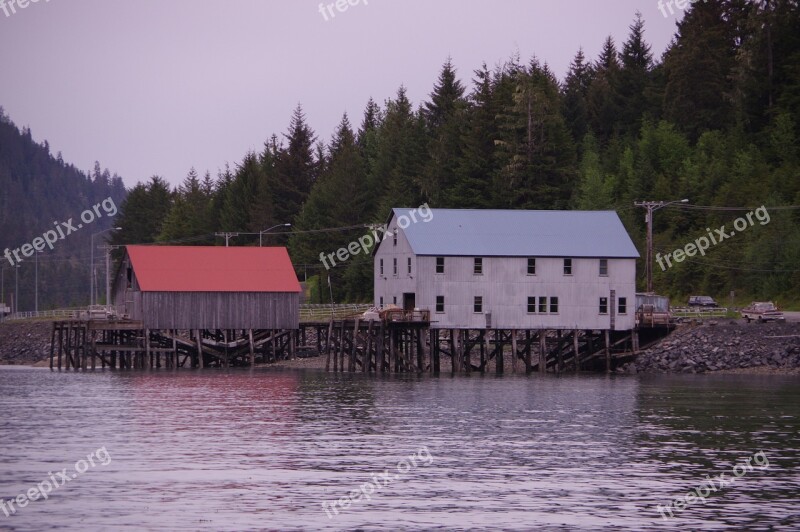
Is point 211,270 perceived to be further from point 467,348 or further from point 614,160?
point 614,160

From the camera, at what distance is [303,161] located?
477 feet

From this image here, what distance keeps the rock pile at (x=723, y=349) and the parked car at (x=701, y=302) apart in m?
13.0

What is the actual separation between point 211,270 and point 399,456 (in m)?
48.5

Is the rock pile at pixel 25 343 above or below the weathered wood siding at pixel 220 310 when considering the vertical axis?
below

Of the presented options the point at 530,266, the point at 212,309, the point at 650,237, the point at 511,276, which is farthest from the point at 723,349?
the point at 212,309

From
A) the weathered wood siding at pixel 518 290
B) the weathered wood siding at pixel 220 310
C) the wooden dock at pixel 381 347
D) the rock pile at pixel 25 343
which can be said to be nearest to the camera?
the weathered wood siding at pixel 518 290

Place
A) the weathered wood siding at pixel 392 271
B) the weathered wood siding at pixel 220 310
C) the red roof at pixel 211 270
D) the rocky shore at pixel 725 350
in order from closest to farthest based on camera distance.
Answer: the rocky shore at pixel 725 350 → the weathered wood siding at pixel 392 271 → the weathered wood siding at pixel 220 310 → the red roof at pixel 211 270

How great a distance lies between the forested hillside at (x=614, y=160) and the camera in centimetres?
9900

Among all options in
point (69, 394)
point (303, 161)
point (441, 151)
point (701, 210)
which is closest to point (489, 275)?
point (69, 394)

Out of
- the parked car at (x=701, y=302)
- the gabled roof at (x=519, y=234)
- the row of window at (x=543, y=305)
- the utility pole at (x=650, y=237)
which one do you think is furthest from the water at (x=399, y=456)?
the parked car at (x=701, y=302)

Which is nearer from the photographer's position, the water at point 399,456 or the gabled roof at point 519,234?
the water at point 399,456

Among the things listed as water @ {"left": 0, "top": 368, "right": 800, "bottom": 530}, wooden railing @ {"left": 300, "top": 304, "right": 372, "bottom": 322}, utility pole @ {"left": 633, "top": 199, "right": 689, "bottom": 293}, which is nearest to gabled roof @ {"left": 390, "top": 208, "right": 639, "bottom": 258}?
utility pole @ {"left": 633, "top": 199, "right": 689, "bottom": 293}

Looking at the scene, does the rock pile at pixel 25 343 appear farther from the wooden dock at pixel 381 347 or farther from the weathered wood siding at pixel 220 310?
the weathered wood siding at pixel 220 310

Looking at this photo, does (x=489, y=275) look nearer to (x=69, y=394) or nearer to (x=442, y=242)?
(x=442, y=242)
